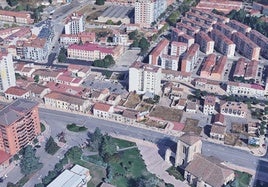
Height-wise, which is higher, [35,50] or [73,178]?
[35,50]

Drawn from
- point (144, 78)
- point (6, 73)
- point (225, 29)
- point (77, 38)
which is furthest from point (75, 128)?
point (225, 29)

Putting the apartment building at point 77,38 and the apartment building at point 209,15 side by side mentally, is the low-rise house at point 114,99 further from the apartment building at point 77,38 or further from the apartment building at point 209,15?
the apartment building at point 209,15

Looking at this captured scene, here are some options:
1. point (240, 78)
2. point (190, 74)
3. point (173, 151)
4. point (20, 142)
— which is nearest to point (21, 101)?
point (20, 142)

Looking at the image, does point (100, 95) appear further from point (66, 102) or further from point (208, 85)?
point (208, 85)

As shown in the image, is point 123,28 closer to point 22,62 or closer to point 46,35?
point 46,35


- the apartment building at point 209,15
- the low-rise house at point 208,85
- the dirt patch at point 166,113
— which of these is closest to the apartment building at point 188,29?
the apartment building at point 209,15

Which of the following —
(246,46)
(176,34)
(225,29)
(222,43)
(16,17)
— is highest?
(16,17)

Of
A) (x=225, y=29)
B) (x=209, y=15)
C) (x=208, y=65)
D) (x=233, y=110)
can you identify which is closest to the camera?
(x=233, y=110)

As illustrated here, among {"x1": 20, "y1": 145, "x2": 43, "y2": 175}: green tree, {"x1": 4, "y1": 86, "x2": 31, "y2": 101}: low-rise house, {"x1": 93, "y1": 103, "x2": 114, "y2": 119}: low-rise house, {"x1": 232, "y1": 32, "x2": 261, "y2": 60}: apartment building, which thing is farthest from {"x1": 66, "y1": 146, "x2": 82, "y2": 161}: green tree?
{"x1": 232, "y1": 32, "x2": 261, "y2": 60}: apartment building

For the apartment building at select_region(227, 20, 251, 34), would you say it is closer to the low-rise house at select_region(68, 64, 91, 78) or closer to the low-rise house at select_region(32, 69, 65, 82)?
the low-rise house at select_region(68, 64, 91, 78)
